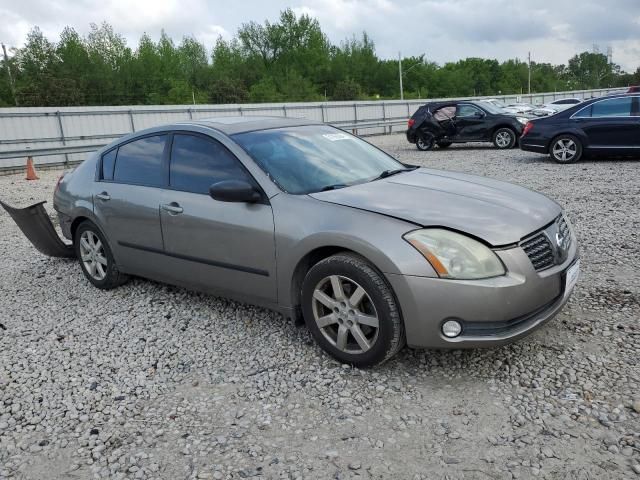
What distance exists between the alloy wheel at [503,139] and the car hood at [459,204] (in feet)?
42.3

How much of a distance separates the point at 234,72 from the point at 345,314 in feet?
236

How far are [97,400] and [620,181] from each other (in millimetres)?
9197

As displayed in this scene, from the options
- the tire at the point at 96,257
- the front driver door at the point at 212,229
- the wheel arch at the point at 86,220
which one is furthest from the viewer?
the tire at the point at 96,257

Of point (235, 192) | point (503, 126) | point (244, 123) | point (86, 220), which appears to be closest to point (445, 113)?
point (503, 126)

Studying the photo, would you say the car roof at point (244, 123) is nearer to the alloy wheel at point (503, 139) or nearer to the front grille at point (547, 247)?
the front grille at point (547, 247)

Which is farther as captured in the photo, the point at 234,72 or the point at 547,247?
the point at 234,72

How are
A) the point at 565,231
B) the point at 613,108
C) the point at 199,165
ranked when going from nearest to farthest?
the point at 565,231, the point at 199,165, the point at 613,108

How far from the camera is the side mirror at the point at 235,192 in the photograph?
3602 millimetres

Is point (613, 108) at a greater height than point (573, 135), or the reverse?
point (613, 108)

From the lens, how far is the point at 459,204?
133 inches

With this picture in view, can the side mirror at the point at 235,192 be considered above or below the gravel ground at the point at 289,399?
above

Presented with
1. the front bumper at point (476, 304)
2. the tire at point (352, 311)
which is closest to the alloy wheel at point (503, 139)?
the front bumper at point (476, 304)

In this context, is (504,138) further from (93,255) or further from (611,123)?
(93,255)

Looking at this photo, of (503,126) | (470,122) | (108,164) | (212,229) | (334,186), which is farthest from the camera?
(470,122)
